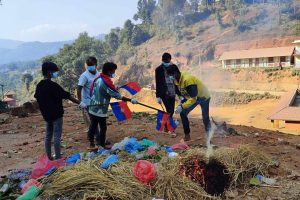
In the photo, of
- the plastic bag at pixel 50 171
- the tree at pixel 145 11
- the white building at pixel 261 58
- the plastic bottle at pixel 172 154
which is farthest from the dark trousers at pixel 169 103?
the tree at pixel 145 11

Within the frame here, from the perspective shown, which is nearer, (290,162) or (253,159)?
(253,159)

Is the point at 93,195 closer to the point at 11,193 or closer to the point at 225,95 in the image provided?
the point at 11,193

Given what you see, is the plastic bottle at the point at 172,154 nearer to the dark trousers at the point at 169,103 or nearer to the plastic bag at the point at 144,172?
the plastic bag at the point at 144,172

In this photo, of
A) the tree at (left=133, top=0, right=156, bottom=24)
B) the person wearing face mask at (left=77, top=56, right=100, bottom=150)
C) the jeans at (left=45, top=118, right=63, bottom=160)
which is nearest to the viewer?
the jeans at (left=45, top=118, right=63, bottom=160)

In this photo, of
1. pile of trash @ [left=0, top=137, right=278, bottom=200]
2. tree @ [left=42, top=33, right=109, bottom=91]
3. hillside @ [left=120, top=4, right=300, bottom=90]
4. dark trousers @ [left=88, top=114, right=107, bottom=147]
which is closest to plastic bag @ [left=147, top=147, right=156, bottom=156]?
pile of trash @ [left=0, top=137, right=278, bottom=200]

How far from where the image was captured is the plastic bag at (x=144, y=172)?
13.9 ft

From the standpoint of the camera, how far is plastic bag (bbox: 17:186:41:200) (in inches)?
161

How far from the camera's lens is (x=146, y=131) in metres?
8.24

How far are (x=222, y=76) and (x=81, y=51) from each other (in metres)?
24.4

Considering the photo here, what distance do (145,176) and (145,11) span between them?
88730 millimetres

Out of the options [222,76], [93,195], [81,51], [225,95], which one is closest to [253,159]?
[93,195]

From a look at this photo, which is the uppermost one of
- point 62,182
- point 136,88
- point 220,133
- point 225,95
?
point 136,88

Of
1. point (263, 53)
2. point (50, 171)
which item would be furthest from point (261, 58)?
point (50, 171)

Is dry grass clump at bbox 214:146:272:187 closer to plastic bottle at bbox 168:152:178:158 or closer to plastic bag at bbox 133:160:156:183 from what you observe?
plastic bottle at bbox 168:152:178:158
